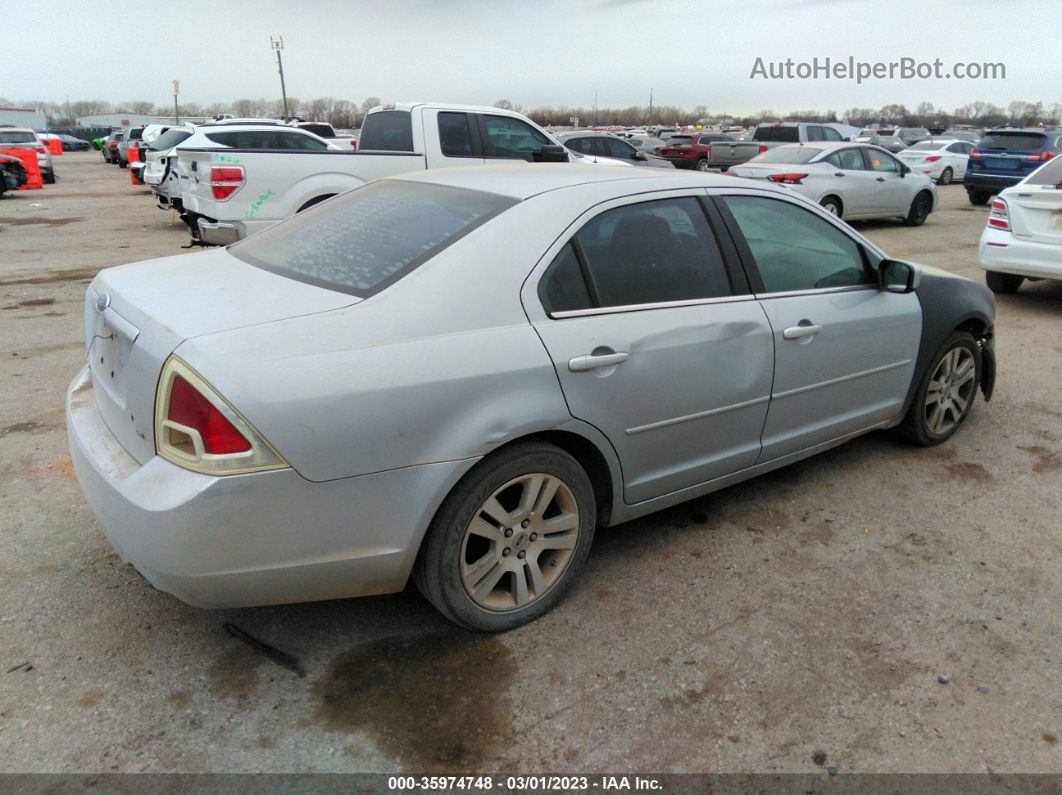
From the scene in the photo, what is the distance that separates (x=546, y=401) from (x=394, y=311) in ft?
1.95

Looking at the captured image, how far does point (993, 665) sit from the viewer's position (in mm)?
2787

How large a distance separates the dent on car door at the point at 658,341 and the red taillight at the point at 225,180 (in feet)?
22.0

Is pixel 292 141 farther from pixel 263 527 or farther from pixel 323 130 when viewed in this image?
pixel 263 527

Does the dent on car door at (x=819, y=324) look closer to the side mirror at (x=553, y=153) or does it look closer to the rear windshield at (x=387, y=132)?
the side mirror at (x=553, y=153)

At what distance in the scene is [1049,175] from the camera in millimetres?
7902

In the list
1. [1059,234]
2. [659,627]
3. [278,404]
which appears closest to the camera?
[278,404]

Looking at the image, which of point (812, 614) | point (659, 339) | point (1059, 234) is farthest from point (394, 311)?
point (1059, 234)

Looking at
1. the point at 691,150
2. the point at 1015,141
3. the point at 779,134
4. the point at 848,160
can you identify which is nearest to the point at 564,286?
the point at 848,160

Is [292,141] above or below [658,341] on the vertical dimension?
above

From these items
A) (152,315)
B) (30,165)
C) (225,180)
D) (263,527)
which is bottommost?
(263,527)

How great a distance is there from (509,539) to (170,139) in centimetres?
1812

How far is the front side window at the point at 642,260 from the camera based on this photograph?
297cm

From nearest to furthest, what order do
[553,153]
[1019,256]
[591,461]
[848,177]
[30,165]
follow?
[591,461]
[1019,256]
[553,153]
[848,177]
[30,165]

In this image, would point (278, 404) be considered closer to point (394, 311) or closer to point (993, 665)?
point (394, 311)
